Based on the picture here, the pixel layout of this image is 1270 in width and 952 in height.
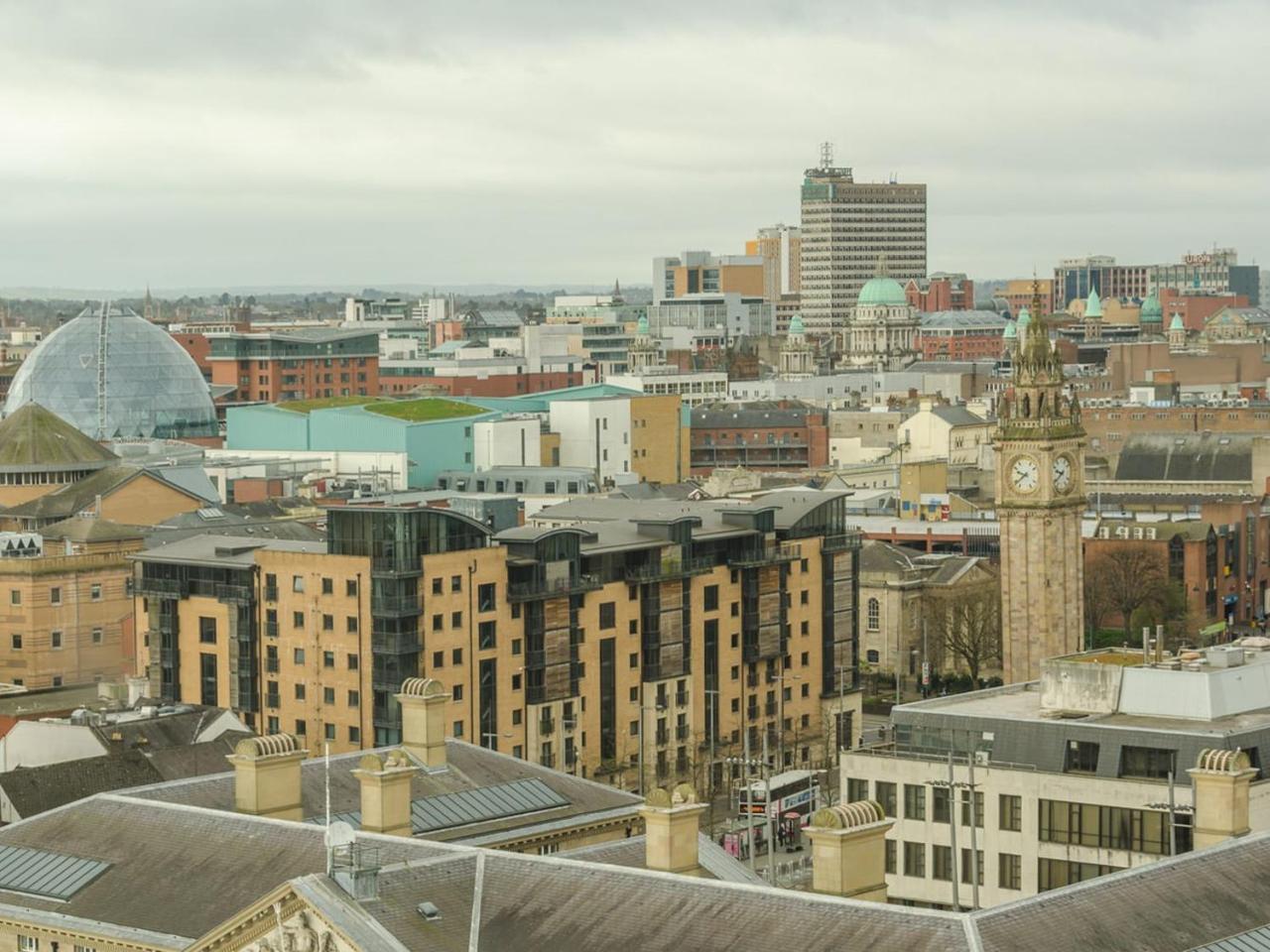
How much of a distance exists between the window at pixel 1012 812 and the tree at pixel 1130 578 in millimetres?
90003

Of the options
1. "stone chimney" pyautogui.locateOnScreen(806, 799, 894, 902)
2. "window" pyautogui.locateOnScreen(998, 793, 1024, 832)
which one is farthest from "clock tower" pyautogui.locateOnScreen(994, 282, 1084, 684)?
"stone chimney" pyautogui.locateOnScreen(806, 799, 894, 902)

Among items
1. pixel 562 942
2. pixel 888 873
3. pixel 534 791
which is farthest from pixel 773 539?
pixel 562 942

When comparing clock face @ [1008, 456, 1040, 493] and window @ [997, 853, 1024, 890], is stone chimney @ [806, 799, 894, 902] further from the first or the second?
clock face @ [1008, 456, 1040, 493]

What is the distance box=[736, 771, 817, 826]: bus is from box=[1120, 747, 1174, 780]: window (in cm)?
3376

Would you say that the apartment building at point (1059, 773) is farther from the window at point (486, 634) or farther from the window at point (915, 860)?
the window at point (486, 634)

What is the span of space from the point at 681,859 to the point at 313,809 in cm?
1582

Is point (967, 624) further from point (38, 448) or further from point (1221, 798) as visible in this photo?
point (1221, 798)

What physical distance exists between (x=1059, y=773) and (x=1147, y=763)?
3138 mm

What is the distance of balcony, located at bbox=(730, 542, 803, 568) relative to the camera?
139 meters

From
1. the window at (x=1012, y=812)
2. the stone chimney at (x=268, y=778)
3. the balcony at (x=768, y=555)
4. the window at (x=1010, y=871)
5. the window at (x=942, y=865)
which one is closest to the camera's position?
the stone chimney at (x=268, y=778)

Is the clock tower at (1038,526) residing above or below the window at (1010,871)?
above

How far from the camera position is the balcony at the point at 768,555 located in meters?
139

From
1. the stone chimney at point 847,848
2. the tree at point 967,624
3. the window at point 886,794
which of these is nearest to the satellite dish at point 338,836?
the stone chimney at point 847,848

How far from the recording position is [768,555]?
140875 millimetres
